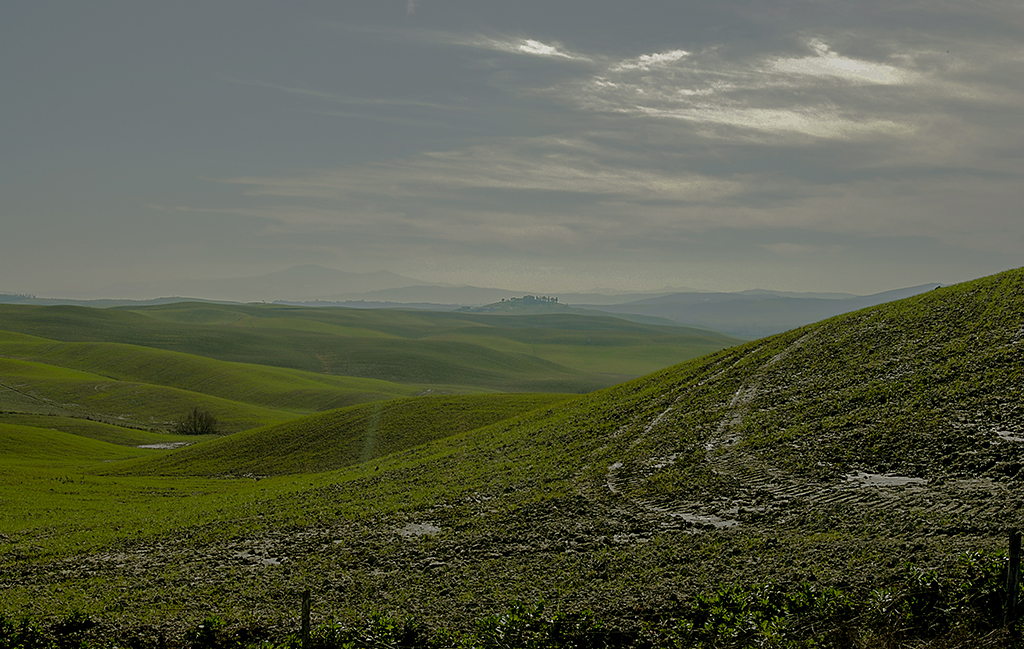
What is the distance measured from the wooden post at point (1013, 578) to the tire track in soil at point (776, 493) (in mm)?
4178

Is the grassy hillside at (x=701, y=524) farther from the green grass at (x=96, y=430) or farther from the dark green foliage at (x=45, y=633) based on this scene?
the green grass at (x=96, y=430)

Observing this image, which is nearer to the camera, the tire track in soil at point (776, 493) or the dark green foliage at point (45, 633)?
the dark green foliage at point (45, 633)

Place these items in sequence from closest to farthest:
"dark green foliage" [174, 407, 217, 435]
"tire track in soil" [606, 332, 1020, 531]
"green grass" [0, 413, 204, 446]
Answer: "tire track in soil" [606, 332, 1020, 531]
"green grass" [0, 413, 204, 446]
"dark green foliage" [174, 407, 217, 435]

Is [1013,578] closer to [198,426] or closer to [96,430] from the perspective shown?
[96,430]

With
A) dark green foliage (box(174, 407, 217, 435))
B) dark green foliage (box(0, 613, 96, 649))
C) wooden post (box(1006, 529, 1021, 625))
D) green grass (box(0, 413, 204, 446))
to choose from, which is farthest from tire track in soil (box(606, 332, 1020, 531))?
dark green foliage (box(174, 407, 217, 435))

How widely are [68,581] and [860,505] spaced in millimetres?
24671

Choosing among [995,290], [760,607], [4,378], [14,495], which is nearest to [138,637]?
[760,607]

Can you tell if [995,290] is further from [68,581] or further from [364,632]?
[68,581]

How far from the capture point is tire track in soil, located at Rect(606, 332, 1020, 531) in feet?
55.2

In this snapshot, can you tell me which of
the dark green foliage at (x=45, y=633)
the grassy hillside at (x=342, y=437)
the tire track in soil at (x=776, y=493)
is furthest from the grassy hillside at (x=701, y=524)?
the grassy hillside at (x=342, y=437)

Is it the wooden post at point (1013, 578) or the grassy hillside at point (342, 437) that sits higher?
the wooden post at point (1013, 578)

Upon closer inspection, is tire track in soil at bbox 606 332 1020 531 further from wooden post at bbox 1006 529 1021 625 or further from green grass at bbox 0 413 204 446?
green grass at bbox 0 413 204 446

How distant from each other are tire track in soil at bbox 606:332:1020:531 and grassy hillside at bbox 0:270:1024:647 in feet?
0.30

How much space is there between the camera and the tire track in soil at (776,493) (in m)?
16.8
